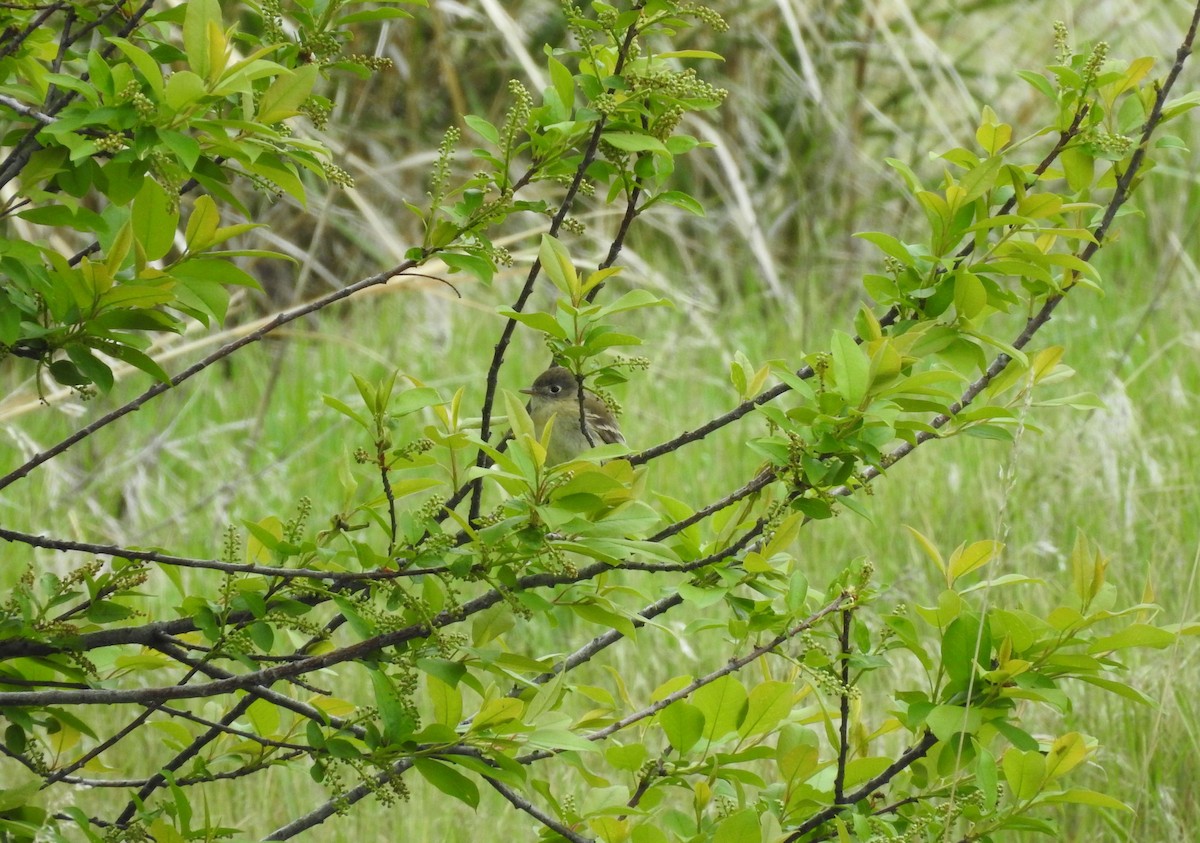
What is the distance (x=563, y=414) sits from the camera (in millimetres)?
4445

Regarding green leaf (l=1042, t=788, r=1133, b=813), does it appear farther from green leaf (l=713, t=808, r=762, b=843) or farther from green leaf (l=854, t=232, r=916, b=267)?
green leaf (l=854, t=232, r=916, b=267)

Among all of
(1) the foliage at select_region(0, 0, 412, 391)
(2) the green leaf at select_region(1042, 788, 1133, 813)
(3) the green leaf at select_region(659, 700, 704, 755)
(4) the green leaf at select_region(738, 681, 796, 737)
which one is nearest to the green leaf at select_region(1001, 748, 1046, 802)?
(2) the green leaf at select_region(1042, 788, 1133, 813)

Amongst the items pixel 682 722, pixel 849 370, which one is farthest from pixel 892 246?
pixel 682 722

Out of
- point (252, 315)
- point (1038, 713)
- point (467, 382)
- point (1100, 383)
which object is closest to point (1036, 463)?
point (1100, 383)

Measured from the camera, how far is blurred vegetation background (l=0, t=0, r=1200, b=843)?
150 inches

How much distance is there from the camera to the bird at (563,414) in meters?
4.31

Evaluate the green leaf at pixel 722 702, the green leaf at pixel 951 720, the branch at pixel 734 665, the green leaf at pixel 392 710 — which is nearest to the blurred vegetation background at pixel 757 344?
the green leaf at pixel 392 710

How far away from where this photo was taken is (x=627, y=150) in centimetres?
195

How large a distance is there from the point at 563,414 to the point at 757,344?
7.42ft

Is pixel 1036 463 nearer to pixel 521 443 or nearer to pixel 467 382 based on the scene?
pixel 467 382

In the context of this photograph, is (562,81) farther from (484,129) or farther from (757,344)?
(757,344)

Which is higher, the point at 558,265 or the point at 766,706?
the point at 558,265

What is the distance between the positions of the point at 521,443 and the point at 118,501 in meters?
4.23

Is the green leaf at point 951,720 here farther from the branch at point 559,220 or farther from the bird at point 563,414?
the bird at point 563,414
